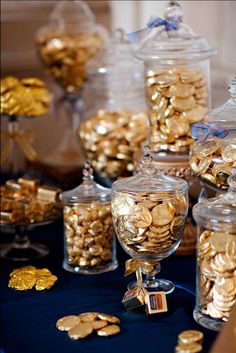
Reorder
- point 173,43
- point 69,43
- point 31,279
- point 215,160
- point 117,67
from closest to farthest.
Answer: point 215,160, point 31,279, point 173,43, point 117,67, point 69,43

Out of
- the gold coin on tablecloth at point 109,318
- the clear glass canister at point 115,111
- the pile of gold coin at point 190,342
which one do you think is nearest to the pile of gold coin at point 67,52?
the clear glass canister at point 115,111

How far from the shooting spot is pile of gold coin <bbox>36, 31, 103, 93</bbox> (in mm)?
2062

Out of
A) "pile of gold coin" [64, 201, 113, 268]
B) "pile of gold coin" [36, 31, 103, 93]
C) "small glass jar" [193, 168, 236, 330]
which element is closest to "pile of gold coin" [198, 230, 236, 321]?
"small glass jar" [193, 168, 236, 330]

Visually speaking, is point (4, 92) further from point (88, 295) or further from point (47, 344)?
point (47, 344)

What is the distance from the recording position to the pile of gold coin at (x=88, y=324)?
115cm

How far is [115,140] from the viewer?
1.75 metres

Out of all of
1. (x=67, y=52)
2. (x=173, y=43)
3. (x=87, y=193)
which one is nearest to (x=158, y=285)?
(x=87, y=193)

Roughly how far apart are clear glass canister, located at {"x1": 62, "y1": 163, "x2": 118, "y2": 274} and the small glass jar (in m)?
0.28

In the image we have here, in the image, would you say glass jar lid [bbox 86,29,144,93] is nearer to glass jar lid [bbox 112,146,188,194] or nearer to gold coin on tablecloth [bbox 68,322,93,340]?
glass jar lid [bbox 112,146,188,194]

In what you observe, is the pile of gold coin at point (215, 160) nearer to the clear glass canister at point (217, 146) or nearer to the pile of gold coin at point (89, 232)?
the clear glass canister at point (217, 146)

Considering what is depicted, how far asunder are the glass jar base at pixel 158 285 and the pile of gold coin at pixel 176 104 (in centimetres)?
27

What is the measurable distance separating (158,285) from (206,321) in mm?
160

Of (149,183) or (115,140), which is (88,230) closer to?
(149,183)

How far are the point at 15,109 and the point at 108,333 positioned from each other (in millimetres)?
744
